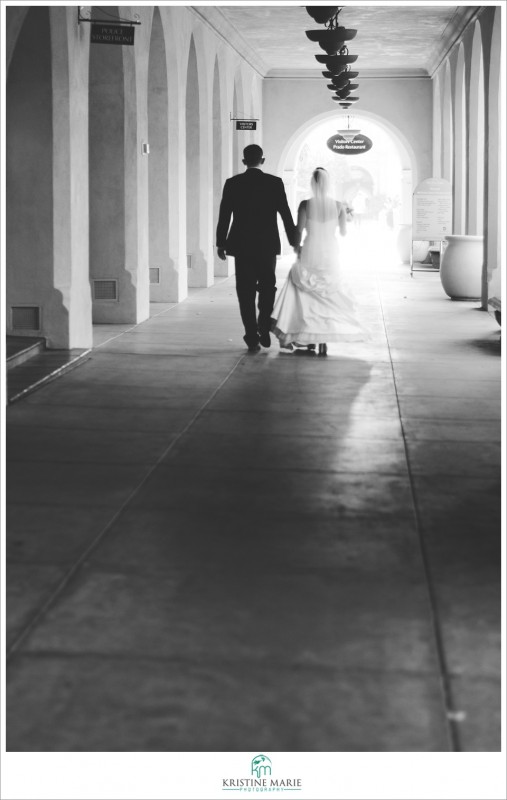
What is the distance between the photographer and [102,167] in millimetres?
12672

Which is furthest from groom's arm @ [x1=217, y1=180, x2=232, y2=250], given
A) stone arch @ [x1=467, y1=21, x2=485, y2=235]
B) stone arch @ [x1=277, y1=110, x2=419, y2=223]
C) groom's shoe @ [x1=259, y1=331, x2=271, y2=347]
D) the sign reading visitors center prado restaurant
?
stone arch @ [x1=277, y1=110, x2=419, y2=223]

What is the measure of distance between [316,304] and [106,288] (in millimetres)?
3552

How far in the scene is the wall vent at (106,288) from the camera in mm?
13008

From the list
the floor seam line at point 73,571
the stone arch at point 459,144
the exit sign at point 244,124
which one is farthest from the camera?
the exit sign at point 244,124

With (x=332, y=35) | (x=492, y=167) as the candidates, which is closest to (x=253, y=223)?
(x=332, y=35)

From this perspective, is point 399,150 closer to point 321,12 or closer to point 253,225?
point 321,12

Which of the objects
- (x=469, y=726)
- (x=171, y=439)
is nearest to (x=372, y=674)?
(x=469, y=726)

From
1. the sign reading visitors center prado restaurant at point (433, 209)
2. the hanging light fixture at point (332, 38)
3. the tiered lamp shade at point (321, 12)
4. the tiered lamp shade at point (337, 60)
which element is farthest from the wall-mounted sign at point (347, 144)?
the tiered lamp shade at point (321, 12)

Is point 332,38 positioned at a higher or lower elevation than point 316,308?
higher

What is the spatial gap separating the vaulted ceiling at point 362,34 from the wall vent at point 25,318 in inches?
295

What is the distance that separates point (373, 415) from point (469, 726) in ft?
14.7

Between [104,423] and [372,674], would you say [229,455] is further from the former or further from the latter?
[372,674]

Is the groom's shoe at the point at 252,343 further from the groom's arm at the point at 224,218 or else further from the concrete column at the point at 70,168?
the concrete column at the point at 70,168

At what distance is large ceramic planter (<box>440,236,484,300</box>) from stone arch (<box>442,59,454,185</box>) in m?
6.90
